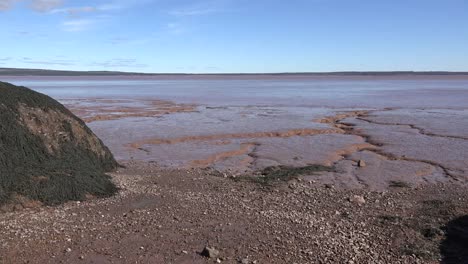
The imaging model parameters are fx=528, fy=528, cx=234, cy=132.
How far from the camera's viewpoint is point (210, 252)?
6.49 m

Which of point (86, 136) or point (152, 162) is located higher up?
point (86, 136)

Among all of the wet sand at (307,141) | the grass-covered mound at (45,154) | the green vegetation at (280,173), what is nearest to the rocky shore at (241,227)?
the grass-covered mound at (45,154)

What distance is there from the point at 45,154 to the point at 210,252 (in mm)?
4411

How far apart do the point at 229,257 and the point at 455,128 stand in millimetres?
16345

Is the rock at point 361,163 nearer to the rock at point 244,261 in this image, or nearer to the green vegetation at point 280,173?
the green vegetation at point 280,173

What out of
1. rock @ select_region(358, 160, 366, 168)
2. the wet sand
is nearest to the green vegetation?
the wet sand

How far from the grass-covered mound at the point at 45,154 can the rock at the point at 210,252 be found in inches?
121

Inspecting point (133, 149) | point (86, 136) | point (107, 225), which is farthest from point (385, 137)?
point (107, 225)

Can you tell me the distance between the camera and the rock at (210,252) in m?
6.47

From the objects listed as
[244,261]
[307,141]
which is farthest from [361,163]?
[244,261]

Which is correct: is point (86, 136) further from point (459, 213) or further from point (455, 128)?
point (455, 128)

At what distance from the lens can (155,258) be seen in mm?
6434

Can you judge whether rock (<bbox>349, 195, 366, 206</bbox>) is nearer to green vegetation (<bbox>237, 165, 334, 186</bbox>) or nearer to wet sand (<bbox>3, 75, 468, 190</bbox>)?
wet sand (<bbox>3, 75, 468, 190</bbox>)

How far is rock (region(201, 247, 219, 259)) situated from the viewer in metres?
6.47
